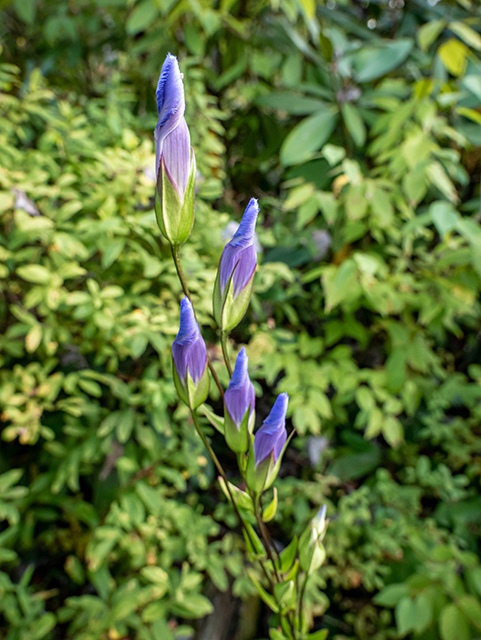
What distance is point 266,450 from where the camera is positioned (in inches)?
13.4

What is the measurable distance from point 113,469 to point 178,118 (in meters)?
0.91

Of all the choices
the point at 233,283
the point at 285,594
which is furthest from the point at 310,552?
the point at 233,283

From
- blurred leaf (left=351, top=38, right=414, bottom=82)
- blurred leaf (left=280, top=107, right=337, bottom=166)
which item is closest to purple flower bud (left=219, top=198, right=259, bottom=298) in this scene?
blurred leaf (left=280, top=107, right=337, bottom=166)

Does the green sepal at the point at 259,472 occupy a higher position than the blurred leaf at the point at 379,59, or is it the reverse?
the blurred leaf at the point at 379,59

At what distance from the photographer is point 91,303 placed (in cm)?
77

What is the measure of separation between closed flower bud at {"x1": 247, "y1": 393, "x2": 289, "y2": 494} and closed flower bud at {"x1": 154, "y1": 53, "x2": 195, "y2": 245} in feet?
0.53

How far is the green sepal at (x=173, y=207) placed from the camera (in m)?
0.31

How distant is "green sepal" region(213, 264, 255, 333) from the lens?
0.33 m

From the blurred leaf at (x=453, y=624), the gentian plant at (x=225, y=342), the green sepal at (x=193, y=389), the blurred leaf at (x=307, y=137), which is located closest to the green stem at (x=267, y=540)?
the gentian plant at (x=225, y=342)

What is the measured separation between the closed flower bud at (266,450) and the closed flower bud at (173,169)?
0.53 feet

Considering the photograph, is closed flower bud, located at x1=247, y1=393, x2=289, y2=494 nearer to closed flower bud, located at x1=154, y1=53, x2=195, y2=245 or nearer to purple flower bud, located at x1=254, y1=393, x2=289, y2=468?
purple flower bud, located at x1=254, y1=393, x2=289, y2=468

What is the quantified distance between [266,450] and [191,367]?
9cm

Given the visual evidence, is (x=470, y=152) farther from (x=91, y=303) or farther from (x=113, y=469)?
(x=113, y=469)

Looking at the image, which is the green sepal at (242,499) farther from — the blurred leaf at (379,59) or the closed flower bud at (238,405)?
the blurred leaf at (379,59)
